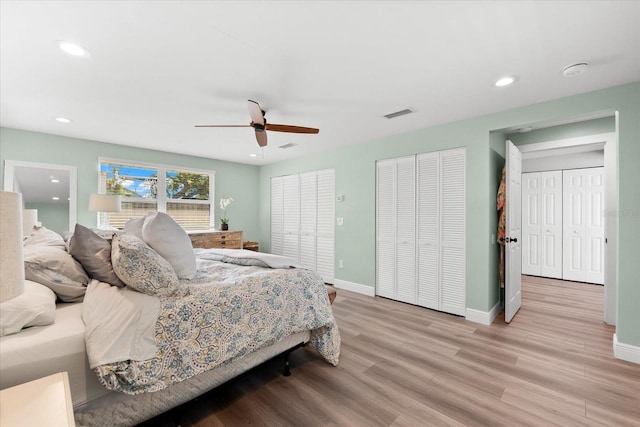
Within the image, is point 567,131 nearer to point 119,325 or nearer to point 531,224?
point 531,224

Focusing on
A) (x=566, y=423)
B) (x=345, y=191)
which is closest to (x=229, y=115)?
(x=345, y=191)

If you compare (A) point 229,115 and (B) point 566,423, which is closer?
(B) point 566,423

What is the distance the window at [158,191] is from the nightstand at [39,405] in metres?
4.34

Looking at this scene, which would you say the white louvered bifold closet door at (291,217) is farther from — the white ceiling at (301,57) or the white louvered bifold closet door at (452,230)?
the white louvered bifold closet door at (452,230)

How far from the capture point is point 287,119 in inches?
136

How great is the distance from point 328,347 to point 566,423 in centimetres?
159

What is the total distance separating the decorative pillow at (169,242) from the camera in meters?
1.93

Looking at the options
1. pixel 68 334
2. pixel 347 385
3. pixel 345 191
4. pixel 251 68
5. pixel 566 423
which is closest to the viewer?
pixel 68 334

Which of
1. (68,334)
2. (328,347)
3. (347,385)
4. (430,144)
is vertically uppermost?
(430,144)

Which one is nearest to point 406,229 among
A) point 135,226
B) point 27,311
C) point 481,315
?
point 481,315

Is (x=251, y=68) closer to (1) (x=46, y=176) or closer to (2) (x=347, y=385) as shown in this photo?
(2) (x=347, y=385)

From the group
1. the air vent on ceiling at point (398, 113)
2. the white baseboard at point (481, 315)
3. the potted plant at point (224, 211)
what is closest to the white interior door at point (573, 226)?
the white baseboard at point (481, 315)

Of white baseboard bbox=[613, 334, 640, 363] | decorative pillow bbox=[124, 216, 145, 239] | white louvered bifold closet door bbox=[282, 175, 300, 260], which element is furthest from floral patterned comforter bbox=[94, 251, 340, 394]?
white louvered bifold closet door bbox=[282, 175, 300, 260]

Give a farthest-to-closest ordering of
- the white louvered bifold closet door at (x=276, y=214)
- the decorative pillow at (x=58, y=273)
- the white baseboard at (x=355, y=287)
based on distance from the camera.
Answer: the white louvered bifold closet door at (x=276, y=214) → the white baseboard at (x=355, y=287) → the decorative pillow at (x=58, y=273)
